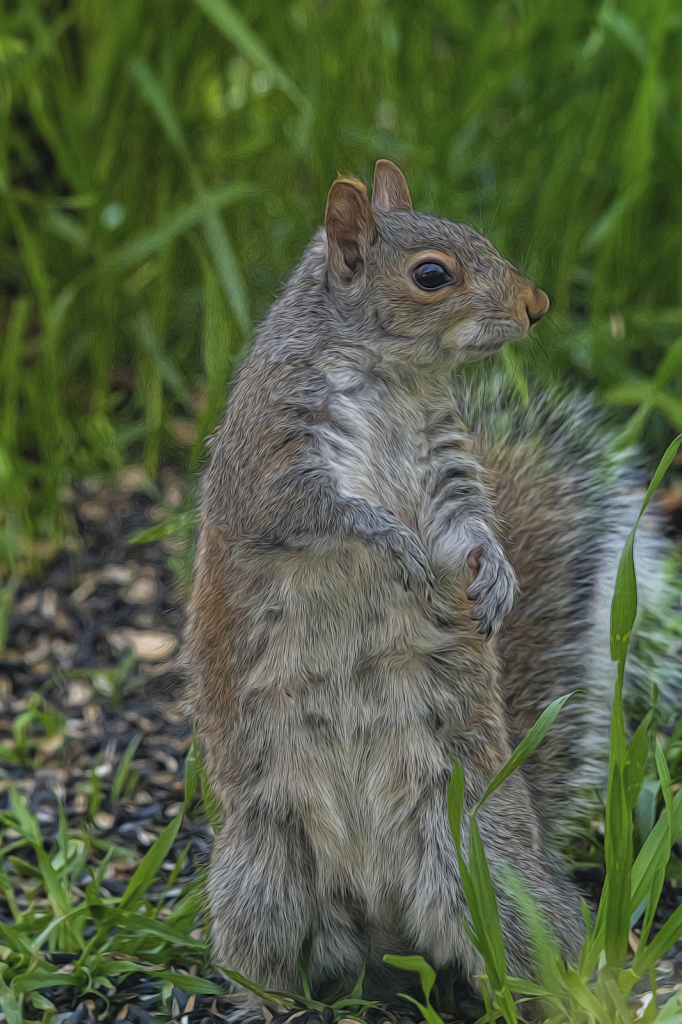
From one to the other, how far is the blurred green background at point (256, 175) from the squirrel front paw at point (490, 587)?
1180mm

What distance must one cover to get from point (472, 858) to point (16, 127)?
3.04 metres

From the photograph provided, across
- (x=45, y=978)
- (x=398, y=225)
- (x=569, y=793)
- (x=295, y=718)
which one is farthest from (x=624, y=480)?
(x=45, y=978)

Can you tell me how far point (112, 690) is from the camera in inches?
114

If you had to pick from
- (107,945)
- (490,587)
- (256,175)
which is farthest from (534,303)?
(256,175)

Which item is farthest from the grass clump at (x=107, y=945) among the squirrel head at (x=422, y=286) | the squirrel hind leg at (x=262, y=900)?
the squirrel head at (x=422, y=286)

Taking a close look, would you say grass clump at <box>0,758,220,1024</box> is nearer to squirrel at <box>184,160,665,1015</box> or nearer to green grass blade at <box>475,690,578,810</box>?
squirrel at <box>184,160,665,1015</box>

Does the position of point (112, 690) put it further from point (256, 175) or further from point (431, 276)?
point (431, 276)

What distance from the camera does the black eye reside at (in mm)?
1651

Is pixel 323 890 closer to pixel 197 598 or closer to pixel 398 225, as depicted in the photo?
pixel 197 598

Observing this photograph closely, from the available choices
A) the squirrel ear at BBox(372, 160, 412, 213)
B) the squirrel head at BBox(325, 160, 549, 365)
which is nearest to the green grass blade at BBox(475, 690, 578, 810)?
the squirrel head at BBox(325, 160, 549, 365)

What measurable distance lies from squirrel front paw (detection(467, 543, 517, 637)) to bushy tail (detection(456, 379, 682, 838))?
23 centimetres

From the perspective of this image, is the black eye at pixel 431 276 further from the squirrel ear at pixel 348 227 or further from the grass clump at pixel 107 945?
the grass clump at pixel 107 945

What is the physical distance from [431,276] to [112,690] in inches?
62.3

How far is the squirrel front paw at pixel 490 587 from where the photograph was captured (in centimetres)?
156
